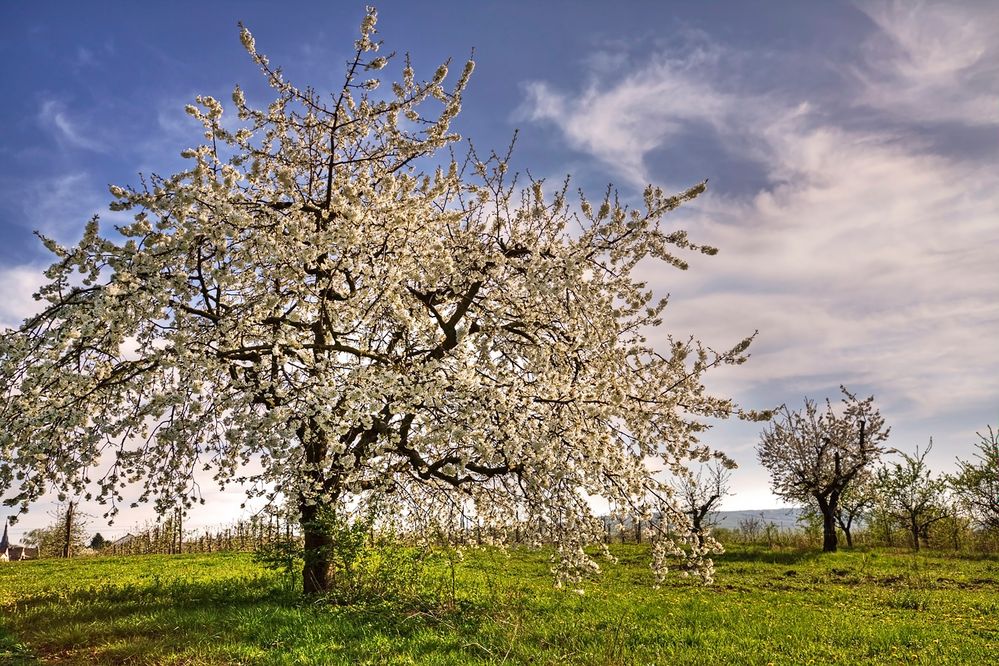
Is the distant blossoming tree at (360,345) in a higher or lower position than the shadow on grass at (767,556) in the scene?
higher

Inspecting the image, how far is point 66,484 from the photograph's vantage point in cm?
1116

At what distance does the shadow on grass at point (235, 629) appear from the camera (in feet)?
29.8

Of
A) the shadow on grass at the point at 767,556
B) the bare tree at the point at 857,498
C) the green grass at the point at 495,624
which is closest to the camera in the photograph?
the green grass at the point at 495,624

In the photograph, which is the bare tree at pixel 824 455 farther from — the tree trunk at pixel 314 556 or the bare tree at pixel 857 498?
the tree trunk at pixel 314 556

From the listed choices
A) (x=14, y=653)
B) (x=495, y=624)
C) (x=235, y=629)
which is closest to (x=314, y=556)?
(x=235, y=629)

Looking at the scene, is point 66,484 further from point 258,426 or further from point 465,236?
point 465,236

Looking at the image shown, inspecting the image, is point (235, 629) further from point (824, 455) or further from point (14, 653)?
point (824, 455)

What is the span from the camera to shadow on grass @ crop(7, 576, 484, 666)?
908 cm

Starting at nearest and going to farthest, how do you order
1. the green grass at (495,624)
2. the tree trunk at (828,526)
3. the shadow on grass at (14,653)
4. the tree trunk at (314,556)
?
1. the shadow on grass at (14,653)
2. the green grass at (495,624)
3. the tree trunk at (314,556)
4. the tree trunk at (828,526)

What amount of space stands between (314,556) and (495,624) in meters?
4.29

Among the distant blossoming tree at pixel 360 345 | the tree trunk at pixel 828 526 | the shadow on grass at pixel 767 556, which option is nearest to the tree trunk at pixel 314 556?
the distant blossoming tree at pixel 360 345

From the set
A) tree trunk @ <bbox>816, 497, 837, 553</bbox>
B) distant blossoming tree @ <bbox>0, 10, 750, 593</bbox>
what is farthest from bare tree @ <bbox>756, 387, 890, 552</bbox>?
distant blossoming tree @ <bbox>0, 10, 750, 593</bbox>

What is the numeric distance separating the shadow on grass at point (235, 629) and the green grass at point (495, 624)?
0.11 ft

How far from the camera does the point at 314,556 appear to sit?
41.4ft
